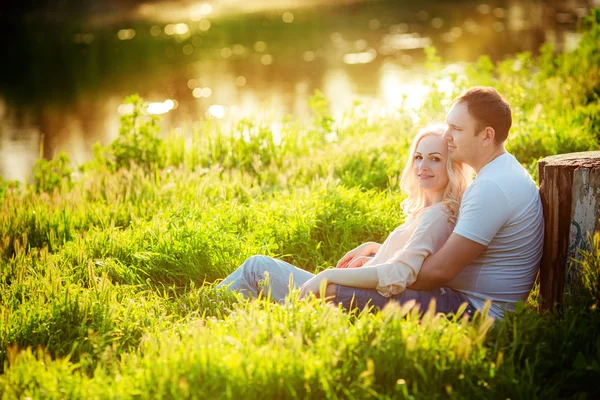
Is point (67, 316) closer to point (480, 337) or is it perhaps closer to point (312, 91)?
→ point (480, 337)

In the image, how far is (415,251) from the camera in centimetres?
360

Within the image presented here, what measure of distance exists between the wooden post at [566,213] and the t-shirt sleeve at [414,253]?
0.60m

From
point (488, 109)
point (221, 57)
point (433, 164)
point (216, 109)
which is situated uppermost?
point (221, 57)

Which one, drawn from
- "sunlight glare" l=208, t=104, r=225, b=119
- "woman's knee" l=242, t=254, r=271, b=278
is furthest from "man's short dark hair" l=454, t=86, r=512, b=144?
"sunlight glare" l=208, t=104, r=225, b=119

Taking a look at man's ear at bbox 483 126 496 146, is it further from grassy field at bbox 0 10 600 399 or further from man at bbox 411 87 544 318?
grassy field at bbox 0 10 600 399

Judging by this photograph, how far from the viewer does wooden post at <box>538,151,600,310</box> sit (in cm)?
363

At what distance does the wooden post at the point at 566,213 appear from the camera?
3629 millimetres

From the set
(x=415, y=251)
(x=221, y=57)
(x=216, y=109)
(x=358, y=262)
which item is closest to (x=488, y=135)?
(x=415, y=251)

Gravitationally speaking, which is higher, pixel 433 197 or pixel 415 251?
pixel 433 197

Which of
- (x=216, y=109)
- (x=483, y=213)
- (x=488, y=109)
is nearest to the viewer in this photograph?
(x=483, y=213)

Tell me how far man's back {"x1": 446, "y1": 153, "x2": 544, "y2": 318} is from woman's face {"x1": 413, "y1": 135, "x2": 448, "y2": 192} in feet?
0.96

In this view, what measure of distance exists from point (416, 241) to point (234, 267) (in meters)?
1.80

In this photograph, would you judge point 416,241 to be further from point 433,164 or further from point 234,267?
point 234,267

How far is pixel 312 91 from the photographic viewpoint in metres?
16.7
